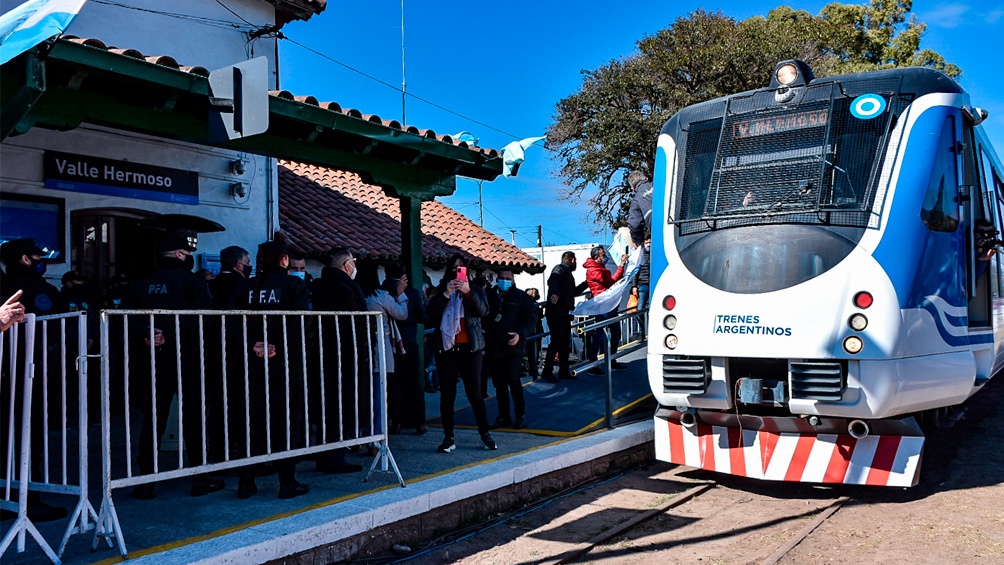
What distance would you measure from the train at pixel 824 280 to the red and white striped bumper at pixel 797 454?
0.04 feet

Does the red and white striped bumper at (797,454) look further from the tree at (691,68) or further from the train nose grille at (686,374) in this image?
the tree at (691,68)

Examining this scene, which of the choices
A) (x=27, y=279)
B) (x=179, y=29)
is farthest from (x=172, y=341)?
(x=179, y=29)

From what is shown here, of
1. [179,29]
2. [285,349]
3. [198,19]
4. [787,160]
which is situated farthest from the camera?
[198,19]

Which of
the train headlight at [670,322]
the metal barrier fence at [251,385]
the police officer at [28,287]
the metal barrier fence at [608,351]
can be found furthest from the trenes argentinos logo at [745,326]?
the police officer at [28,287]

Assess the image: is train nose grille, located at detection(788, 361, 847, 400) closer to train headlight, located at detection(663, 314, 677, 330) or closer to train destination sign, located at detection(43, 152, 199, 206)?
train headlight, located at detection(663, 314, 677, 330)

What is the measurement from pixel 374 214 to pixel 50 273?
853 cm

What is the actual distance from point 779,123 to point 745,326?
5.91 ft

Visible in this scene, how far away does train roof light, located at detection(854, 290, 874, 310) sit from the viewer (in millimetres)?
5645

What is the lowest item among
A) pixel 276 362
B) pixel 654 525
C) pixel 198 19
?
pixel 654 525

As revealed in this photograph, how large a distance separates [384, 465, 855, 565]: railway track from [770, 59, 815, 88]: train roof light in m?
3.38

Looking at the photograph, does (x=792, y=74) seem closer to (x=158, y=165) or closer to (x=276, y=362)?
(x=276, y=362)

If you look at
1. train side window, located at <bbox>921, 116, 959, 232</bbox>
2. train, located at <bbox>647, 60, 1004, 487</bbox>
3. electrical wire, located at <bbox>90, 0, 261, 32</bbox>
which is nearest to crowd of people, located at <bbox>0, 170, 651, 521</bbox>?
train, located at <bbox>647, 60, 1004, 487</bbox>

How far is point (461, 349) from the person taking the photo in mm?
7176

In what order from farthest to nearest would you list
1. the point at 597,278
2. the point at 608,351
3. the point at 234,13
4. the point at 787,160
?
the point at 234,13
the point at 597,278
the point at 608,351
the point at 787,160
